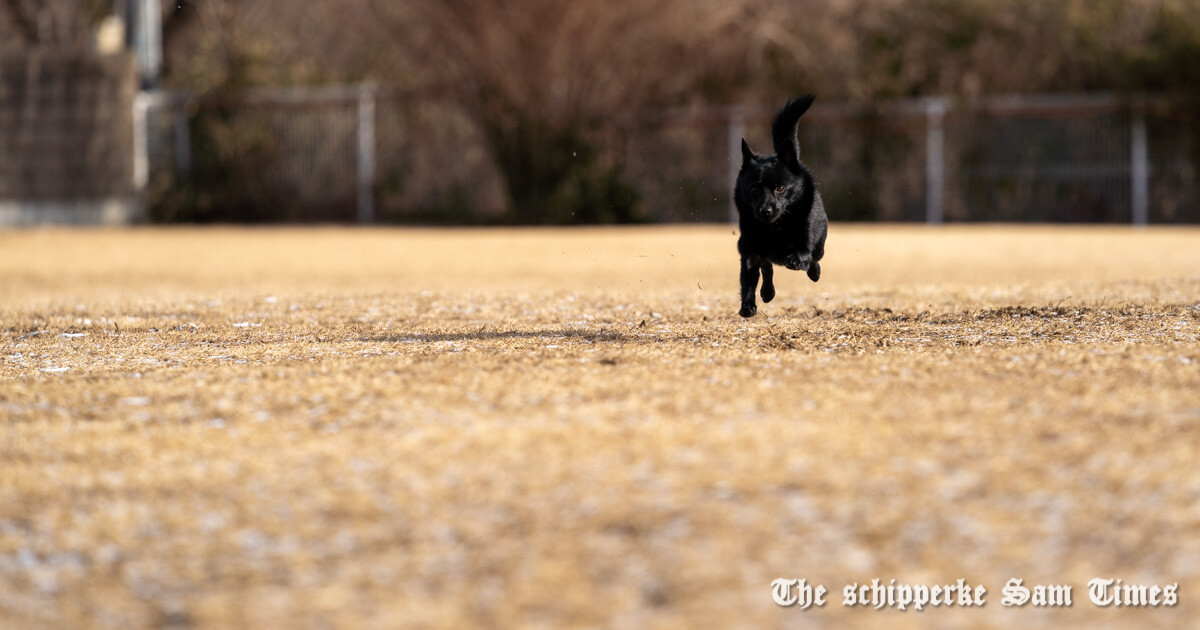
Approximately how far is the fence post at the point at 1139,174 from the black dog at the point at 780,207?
39.1 ft

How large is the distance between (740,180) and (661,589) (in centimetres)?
425

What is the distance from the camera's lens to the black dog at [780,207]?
653 cm

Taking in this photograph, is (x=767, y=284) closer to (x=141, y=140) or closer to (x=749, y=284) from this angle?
(x=749, y=284)

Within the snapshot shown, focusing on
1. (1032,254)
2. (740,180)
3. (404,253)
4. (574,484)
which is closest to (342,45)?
(404,253)

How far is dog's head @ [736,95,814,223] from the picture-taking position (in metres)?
6.41

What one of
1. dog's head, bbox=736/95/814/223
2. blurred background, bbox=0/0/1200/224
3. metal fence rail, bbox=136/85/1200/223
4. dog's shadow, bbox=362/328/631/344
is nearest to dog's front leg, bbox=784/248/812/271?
dog's head, bbox=736/95/814/223

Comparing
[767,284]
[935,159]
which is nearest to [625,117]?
[935,159]

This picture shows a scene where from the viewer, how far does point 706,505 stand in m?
3.17

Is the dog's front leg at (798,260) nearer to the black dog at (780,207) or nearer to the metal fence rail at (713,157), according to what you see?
the black dog at (780,207)

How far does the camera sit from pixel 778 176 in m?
6.55

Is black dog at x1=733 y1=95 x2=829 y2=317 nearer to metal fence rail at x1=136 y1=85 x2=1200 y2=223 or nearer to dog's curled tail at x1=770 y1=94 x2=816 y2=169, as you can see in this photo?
dog's curled tail at x1=770 y1=94 x2=816 y2=169

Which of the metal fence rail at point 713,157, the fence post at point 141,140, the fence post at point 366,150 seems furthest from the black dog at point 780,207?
the fence post at point 141,140

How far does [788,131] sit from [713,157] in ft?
39.7

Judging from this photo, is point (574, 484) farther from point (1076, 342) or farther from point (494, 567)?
point (1076, 342)
